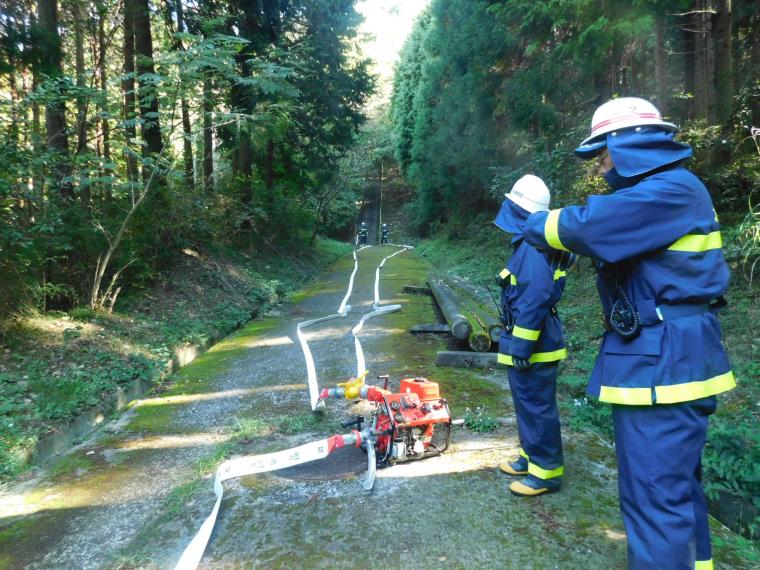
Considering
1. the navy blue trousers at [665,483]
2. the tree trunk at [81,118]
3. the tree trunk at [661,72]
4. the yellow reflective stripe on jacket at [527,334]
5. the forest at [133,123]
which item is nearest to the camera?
the navy blue trousers at [665,483]

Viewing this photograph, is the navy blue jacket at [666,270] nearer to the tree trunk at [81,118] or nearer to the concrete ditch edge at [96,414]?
the concrete ditch edge at [96,414]

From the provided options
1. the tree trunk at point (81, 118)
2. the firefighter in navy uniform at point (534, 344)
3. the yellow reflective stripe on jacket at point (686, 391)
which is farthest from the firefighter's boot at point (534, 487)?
the tree trunk at point (81, 118)

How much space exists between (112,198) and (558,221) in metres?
8.35

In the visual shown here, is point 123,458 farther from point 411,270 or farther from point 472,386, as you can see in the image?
point 411,270

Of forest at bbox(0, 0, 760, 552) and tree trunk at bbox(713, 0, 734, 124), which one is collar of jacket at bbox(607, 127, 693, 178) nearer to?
forest at bbox(0, 0, 760, 552)

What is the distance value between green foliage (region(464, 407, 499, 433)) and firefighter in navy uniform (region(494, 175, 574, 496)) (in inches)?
35.1

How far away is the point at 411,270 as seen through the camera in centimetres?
1639

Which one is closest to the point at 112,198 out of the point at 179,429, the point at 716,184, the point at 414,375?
the point at 179,429

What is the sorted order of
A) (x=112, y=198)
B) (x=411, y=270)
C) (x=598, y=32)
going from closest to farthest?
(x=598, y=32) → (x=112, y=198) → (x=411, y=270)

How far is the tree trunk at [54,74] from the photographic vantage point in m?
6.54

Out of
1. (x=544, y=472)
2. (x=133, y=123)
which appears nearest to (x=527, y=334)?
(x=544, y=472)

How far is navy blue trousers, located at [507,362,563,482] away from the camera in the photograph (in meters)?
3.01

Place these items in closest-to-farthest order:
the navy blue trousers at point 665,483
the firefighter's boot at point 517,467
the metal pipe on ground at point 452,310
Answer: the navy blue trousers at point 665,483
the firefighter's boot at point 517,467
the metal pipe on ground at point 452,310

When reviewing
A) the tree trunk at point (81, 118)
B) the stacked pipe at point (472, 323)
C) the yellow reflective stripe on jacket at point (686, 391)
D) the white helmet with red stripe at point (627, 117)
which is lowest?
the stacked pipe at point (472, 323)
